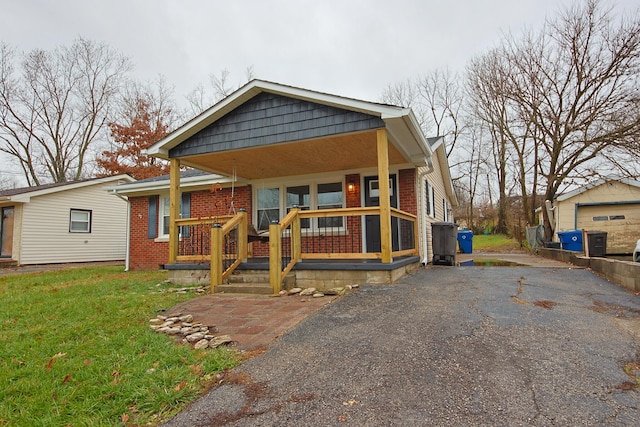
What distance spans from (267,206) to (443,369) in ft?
24.9

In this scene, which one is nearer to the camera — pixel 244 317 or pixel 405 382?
pixel 405 382

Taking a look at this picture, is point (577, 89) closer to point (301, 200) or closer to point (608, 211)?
point (608, 211)

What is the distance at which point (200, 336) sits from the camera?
11.3 feet

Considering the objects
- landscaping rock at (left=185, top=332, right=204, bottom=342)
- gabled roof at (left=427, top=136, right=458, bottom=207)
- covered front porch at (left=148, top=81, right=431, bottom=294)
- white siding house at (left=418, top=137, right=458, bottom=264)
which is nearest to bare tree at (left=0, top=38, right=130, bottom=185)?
covered front porch at (left=148, top=81, right=431, bottom=294)

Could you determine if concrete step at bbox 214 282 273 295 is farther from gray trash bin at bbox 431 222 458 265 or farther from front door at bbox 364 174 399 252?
gray trash bin at bbox 431 222 458 265

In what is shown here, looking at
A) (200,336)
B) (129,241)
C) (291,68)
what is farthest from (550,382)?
(291,68)

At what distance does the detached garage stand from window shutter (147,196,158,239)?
1707cm

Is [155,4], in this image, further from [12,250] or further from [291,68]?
[291,68]

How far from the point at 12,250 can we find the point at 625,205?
2603 cm

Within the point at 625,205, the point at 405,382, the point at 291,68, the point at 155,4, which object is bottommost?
the point at 405,382

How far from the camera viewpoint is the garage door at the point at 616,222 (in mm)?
15109

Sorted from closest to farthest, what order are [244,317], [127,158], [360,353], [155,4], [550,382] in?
[550,382] < [360,353] < [244,317] < [155,4] < [127,158]

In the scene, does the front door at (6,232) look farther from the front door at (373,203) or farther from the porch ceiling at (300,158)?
the front door at (373,203)

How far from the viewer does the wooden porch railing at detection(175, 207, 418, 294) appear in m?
5.69
